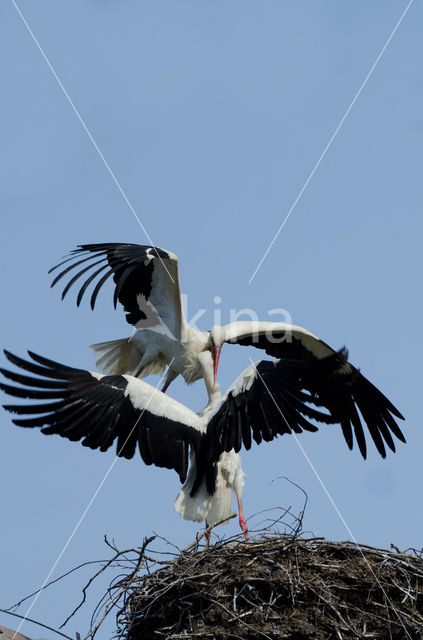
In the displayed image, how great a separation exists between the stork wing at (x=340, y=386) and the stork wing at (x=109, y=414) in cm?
103

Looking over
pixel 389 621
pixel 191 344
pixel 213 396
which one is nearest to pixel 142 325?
pixel 191 344

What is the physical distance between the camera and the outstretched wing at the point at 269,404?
7945mm

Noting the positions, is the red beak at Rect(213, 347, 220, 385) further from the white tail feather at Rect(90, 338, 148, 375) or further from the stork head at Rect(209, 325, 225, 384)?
the white tail feather at Rect(90, 338, 148, 375)

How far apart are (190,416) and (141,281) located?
2282 millimetres

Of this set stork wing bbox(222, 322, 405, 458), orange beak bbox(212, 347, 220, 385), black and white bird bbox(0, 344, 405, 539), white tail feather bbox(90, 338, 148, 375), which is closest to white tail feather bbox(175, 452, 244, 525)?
black and white bird bbox(0, 344, 405, 539)

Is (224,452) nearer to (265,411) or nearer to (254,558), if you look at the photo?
(265,411)

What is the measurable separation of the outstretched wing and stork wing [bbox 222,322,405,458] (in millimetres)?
165

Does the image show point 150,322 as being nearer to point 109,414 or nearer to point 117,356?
point 117,356

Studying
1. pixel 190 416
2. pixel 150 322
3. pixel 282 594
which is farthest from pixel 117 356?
pixel 282 594

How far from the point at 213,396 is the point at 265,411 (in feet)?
3.88

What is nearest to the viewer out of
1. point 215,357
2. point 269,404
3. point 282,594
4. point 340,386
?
point 282,594

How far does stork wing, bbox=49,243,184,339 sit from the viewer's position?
31.5 feet

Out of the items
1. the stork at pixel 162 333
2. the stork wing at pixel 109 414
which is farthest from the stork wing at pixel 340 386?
the stork wing at pixel 109 414

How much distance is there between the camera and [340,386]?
28.2 feet
